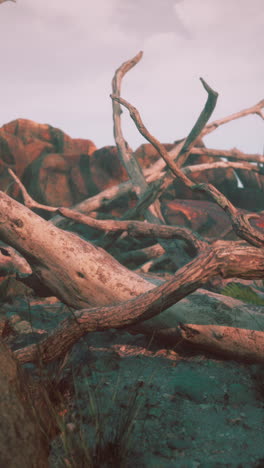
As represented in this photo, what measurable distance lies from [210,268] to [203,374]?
48.6 inches

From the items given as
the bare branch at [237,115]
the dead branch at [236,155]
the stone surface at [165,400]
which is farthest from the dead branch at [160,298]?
the dead branch at [236,155]

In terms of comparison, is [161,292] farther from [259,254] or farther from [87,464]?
[87,464]

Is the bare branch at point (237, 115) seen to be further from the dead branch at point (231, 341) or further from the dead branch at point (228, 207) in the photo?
the dead branch at point (231, 341)

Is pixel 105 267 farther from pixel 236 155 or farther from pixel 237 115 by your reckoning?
pixel 237 115

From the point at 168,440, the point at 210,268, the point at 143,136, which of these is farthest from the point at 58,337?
the point at 143,136

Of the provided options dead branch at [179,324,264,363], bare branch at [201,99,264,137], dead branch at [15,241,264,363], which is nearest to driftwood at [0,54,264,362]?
dead branch at [15,241,264,363]

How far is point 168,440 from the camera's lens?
9.10ft

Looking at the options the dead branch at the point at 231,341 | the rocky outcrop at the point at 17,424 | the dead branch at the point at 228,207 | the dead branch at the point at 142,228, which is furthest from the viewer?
the dead branch at the point at 142,228

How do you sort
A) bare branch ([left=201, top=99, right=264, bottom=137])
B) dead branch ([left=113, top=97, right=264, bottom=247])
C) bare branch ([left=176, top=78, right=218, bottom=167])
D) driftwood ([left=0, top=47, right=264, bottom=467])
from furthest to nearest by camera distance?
1. bare branch ([left=201, top=99, right=264, bottom=137])
2. bare branch ([left=176, top=78, right=218, bottom=167])
3. dead branch ([left=113, top=97, right=264, bottom=247])
4. driftwood ([left=0, top=47, right=264, bottom=467])

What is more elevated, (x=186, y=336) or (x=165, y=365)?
(x=186, y=336)

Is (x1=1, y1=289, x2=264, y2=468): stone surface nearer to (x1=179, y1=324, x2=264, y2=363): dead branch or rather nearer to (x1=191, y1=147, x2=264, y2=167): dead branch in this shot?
(x1=179, y1=324, x2=264, y2=363): dead branch

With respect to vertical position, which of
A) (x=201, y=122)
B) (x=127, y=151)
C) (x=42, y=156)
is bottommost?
(x=127, y=151)

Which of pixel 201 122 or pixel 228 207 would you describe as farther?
pixel 201 122

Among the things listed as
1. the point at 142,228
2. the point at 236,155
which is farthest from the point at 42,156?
the point at 142,228
